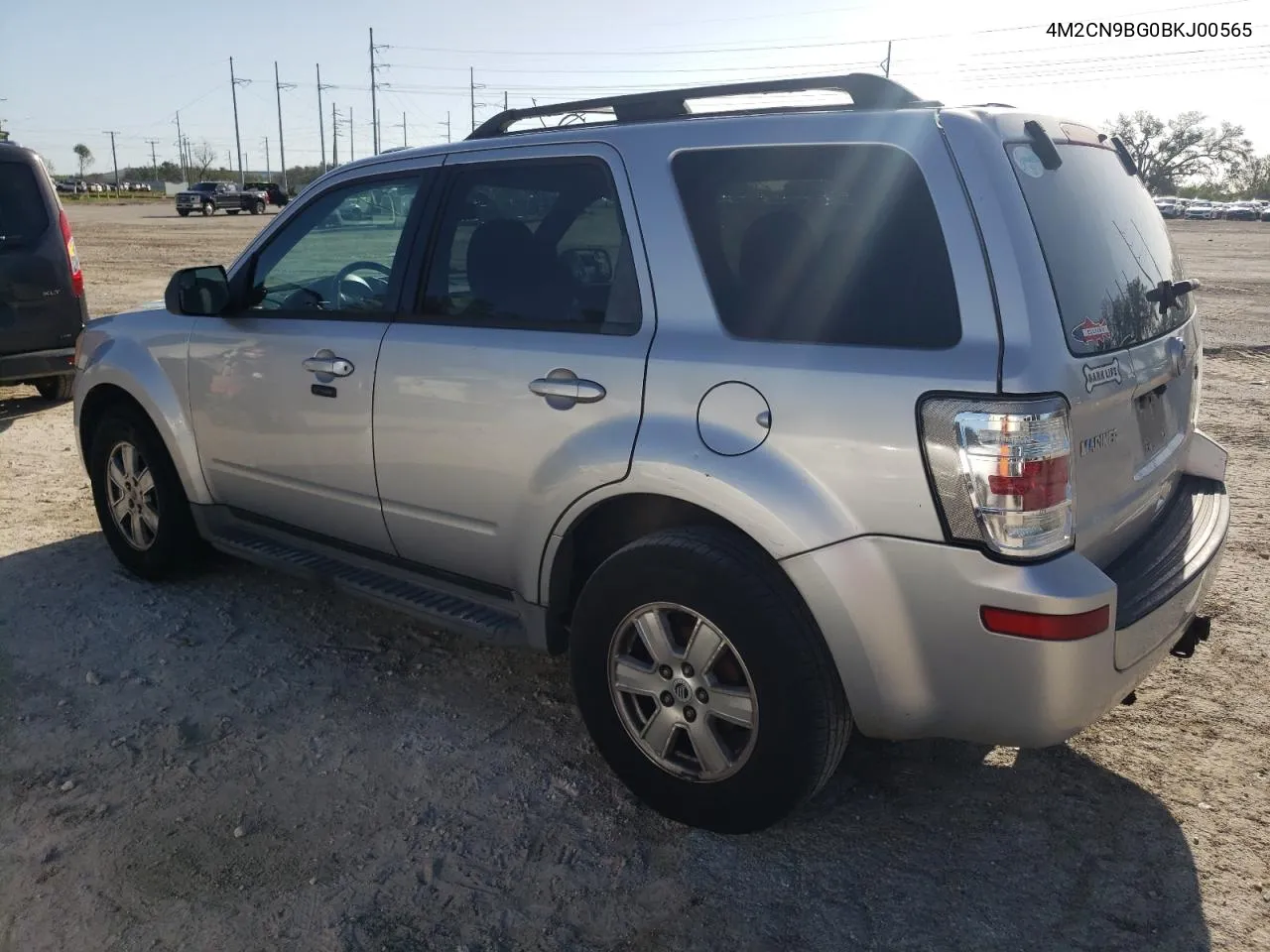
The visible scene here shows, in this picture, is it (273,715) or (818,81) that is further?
(273,715)

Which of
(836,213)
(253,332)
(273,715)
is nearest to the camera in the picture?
(836,213)

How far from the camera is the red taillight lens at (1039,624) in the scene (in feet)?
7.55

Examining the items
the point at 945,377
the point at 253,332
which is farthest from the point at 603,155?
the point at 253,332

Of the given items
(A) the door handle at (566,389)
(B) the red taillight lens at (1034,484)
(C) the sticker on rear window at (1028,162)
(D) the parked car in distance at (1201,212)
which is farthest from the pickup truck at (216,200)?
(D) the parked car in distance at (1201,212)

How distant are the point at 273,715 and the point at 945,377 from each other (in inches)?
101

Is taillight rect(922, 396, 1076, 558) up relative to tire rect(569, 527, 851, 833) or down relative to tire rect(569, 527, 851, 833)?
up

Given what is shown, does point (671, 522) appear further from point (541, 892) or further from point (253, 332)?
point (253, 332)

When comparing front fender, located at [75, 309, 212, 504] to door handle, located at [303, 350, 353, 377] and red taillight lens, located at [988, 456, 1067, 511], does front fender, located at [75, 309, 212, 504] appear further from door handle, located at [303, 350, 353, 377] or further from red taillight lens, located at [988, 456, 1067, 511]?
red taillight lens, located at [988, 456, 1067, 511]

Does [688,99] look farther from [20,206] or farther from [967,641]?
[20,206]

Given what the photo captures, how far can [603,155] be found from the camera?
10.2 feet

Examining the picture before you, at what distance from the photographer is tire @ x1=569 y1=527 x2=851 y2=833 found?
8.56 feet

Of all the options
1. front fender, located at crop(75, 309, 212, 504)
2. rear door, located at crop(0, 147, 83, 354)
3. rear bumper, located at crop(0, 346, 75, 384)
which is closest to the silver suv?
front fender, located at crop(75, 309, 212, 504)

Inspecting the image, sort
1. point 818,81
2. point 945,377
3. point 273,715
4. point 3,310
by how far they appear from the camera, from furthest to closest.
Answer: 1. point 3,310
2. point 273,715
3. point 818,81
4. point 945,377

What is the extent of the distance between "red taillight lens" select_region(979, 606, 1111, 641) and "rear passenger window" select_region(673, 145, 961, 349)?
64 centimetres
